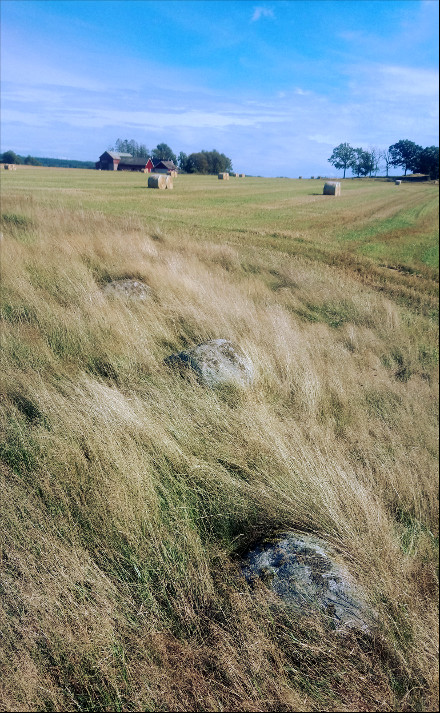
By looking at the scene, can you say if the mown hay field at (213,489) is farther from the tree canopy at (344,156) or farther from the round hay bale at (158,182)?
the round hay bale at (158,182)

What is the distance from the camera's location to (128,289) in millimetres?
6965

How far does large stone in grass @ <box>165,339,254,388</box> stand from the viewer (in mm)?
4234

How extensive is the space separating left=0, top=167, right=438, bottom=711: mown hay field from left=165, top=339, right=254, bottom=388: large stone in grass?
0.13 meters

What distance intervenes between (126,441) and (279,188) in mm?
26408

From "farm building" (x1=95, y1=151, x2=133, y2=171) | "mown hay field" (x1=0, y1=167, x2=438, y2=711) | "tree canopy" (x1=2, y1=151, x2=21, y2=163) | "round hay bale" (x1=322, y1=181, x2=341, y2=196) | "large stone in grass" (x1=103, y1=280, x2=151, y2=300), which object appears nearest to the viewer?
"mown hay field" (x1=0, y1=167, x2=438, y2=711)

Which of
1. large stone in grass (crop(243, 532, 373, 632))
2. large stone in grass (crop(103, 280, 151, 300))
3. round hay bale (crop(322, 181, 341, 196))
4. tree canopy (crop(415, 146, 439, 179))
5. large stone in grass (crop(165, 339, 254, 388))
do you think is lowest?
large stone in grass (crop(243, 532, 373, 632))

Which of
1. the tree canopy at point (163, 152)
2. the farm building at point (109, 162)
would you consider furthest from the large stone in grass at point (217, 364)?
the farm building at point (109, 162)

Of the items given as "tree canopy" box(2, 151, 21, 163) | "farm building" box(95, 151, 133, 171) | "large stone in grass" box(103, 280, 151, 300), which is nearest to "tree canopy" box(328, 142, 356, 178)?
"large stone in grass" box(103, 280, 151, 300)

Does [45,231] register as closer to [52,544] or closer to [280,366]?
[280,366]

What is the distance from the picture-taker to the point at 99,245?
28.9 ft

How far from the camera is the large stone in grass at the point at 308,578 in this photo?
182cm

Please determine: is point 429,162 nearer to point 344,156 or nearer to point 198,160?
point 344,156

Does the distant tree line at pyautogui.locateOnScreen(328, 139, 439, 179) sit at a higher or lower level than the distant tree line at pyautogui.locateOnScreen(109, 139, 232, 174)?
lower

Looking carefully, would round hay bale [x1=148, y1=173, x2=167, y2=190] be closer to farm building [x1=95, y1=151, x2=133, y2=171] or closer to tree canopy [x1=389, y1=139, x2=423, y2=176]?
farm building [x1=95, y1=151, x2=133, y2=171]
